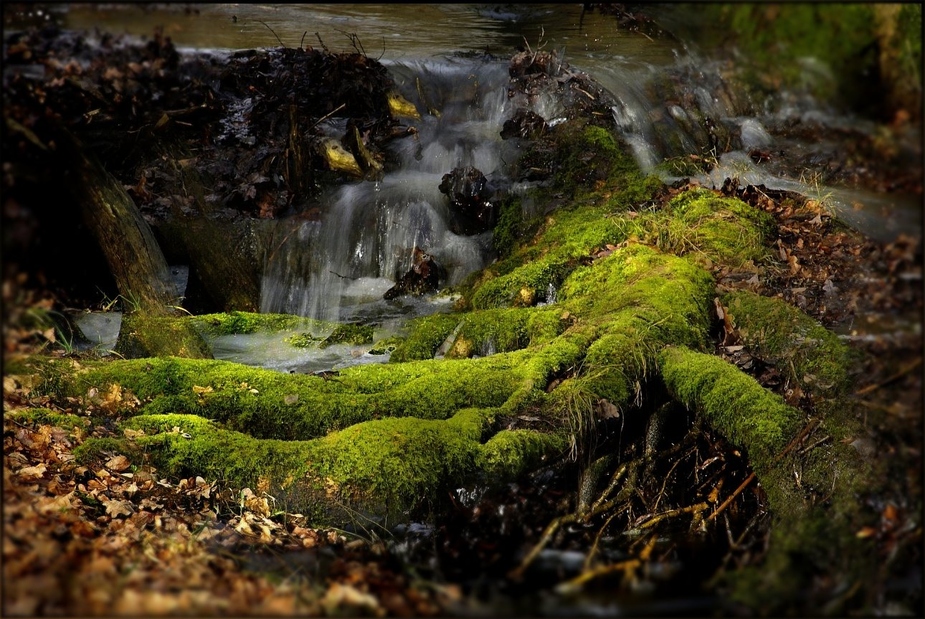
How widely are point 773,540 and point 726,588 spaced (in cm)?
62

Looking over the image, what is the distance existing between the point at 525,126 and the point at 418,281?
2755 mm

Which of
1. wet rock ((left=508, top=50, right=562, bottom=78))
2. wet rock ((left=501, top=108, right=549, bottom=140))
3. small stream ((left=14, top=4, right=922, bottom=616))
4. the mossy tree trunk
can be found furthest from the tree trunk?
wet rock ((left=508, top=50, right=562, bottom=78))

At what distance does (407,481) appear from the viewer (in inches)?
154

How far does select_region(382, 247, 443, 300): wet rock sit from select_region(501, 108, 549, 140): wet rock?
230 cm

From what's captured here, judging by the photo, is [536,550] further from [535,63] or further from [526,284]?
[535,63]

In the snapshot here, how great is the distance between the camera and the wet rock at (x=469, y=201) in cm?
852

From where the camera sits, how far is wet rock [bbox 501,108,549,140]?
9.30 meters

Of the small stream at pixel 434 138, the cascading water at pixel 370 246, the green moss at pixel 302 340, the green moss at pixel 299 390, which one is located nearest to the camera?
the green moss at pixel 299 390

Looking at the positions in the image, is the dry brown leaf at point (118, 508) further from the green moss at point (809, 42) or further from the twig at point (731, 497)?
the green moss at point (809, 42)

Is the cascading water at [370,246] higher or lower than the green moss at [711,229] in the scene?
lower

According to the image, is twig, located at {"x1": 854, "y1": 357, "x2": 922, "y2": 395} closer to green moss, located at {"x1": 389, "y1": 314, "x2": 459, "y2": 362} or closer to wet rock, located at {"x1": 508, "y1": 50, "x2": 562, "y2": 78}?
green moss, located at {"x1": 389, "y1": 314, "x2": 459, "y2": 362}

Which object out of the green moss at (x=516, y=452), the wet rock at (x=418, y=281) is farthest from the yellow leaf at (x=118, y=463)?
the wet rock at (x=418, y=281)

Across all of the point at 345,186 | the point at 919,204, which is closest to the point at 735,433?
the point at 919,204

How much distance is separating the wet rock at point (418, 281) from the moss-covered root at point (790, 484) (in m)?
3.83
